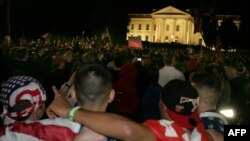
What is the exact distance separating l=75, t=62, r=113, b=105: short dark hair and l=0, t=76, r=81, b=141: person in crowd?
0.64ft

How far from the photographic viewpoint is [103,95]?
2.65m

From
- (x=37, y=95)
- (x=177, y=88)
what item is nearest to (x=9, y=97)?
(x=37, y=95)

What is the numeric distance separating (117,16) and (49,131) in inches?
4001

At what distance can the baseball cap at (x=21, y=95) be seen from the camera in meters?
2.81

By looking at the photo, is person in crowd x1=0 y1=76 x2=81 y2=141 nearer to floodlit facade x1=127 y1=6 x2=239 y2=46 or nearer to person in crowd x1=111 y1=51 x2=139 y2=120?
person in crowd x1=111 y1=51 x2=139 y2=120

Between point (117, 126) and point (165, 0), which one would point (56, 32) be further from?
point (117, 126)

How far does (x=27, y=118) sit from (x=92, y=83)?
0.57m

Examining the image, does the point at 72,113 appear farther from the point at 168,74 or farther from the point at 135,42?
the point at 135,42

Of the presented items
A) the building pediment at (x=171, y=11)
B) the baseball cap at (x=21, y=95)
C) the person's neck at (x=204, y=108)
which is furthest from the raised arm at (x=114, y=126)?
the building pediment at (x=171, y=11)

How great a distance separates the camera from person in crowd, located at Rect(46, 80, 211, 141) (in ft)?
7.66

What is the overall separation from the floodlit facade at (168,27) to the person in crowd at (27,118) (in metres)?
98.2

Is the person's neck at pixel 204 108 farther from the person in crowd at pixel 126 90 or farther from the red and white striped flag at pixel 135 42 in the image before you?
the red and white striped flag at pixel 135 42

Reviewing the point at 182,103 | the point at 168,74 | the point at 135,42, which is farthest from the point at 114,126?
the point at 135,42

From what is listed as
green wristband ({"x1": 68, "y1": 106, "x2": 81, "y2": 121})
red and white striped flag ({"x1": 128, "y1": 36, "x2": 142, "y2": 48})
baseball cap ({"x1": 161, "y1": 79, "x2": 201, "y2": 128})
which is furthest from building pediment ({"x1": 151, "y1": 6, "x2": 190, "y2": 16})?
green wristband ({"x1": 68, "y1": 106, "x2": 81, "y2": 121})
